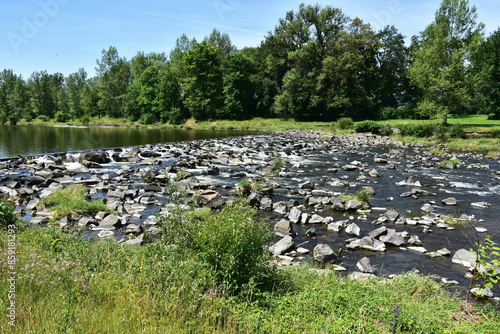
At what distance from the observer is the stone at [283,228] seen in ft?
34.8

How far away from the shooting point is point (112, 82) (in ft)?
317

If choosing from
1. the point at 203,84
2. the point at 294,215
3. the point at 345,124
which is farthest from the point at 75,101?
the point at 294,215

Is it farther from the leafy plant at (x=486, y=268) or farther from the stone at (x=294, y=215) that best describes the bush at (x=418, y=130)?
the leafy plant at (x=486, y=268)

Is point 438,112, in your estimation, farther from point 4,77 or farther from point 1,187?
point 4,77

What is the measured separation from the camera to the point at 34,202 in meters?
13.2

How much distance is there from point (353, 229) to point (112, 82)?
10037cm

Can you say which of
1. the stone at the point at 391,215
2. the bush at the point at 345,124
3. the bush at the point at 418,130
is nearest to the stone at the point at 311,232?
the stone at the point at 391,215

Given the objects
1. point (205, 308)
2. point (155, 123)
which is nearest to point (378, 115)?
point (155, 123)

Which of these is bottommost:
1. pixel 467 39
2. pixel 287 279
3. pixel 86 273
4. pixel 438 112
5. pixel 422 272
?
pixel 422 272

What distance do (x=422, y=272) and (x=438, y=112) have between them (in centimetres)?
4146

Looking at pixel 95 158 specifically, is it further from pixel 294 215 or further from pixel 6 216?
pixel 294 215

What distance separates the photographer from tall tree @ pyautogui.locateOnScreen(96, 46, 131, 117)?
313 ft

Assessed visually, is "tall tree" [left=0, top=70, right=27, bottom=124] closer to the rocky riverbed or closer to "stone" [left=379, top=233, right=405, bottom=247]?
the rocky riverbed

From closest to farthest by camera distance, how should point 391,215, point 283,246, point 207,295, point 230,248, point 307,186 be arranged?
point 207,295 → point 230,248 → point 283,246 → point 391,215 → point 307,186
